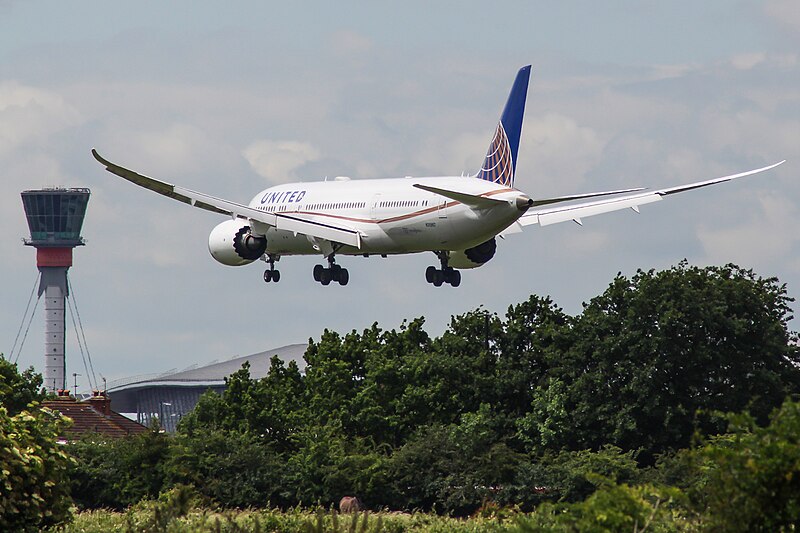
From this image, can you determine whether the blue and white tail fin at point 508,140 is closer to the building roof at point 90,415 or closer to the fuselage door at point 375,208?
the fuselage door at point 375,208

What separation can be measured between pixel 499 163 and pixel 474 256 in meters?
4.87

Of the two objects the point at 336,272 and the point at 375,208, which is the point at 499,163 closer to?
the point at 375,208

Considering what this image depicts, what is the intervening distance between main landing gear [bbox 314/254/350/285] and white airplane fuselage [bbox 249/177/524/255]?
3.03 ft

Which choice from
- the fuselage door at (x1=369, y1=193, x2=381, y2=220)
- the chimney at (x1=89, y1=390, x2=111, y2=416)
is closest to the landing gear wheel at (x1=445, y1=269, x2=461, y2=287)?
the fuselage door at (x1=369, y1=193, x2=381, y2=220)

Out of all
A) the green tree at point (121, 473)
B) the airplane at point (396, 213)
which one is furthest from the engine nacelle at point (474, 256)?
A: the green tree at point (121, 473)

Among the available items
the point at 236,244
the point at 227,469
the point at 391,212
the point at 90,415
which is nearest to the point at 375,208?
the point at 391,212

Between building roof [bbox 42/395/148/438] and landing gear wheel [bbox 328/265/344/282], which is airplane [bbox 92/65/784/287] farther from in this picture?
building roof [bbox 42/395/148/438]

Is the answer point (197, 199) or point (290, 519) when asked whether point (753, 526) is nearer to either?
point (290, 519)

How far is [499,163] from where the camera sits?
2808 inches

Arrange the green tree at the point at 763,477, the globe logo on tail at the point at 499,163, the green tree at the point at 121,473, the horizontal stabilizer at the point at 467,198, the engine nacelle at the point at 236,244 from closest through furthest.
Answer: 1. the green tree at the point at 763,477
2. the horizontal stabilizer at the point at 467,198
3. the globe logo on tail at the point at 499,163
4. the green tree at the point at 121,473
5. the engine nacelle at the point at 236,244

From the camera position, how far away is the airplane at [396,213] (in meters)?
66.8

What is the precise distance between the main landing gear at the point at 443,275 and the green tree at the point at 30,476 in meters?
38.4

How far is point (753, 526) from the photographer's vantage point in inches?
909

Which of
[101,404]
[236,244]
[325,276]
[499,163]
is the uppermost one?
[499,163]
